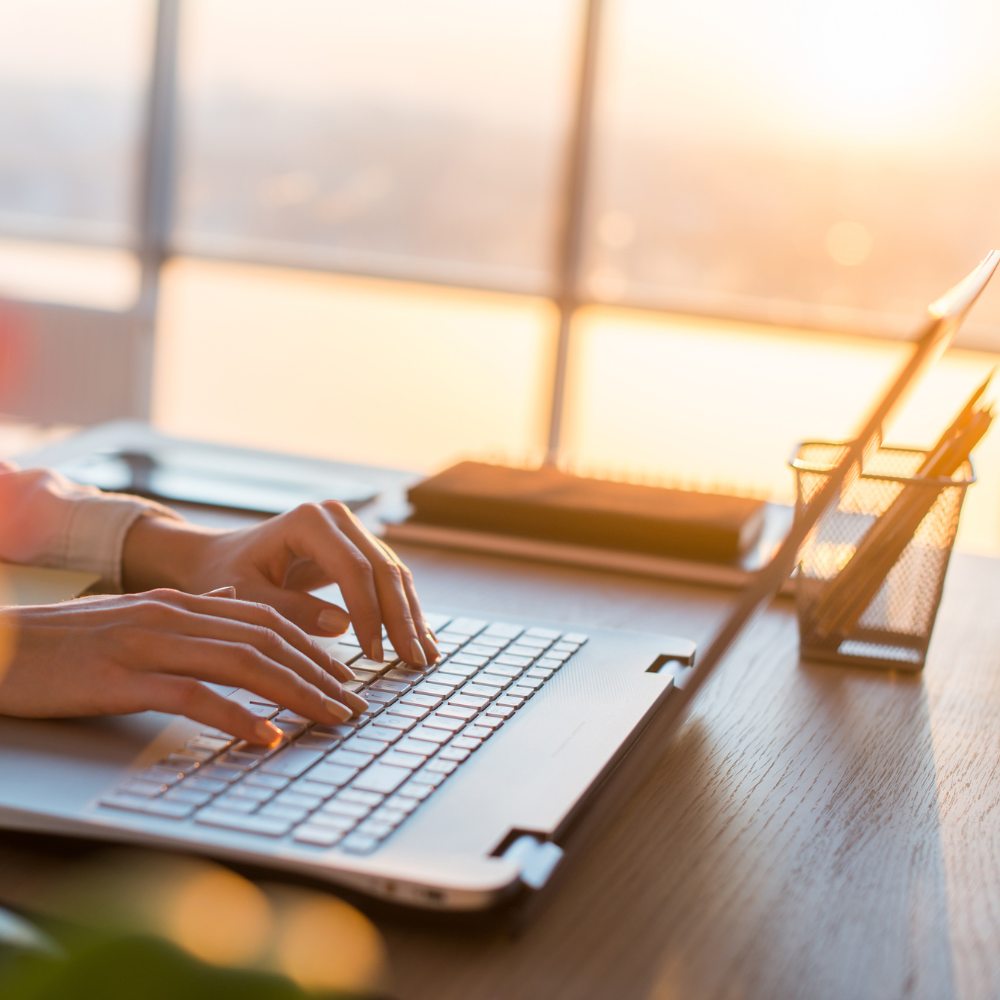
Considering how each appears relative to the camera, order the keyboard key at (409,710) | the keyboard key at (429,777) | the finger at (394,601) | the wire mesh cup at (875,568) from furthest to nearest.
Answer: the wire mesh cup at (875,568) < the finger at (394,601) < the keyboard key at (409,710) < the keyboard key at (429,777)

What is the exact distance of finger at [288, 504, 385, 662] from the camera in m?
0.91

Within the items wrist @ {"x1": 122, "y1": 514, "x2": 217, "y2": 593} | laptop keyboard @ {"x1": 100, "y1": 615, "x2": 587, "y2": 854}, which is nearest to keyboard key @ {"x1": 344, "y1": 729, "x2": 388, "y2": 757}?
laptop keyboard @ {"x1": 100, "y1": 615, "x2": 587, "y2": 854}

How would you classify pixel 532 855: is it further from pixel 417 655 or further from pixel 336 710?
pixel 417 655

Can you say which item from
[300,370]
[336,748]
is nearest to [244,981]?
[336,748]

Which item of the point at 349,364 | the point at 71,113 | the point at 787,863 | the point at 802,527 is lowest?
the point at 349,364

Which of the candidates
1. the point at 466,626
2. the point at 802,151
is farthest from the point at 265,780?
the point at 802,151

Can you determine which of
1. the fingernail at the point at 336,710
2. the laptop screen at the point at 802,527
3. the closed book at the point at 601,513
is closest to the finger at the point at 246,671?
the fingernail at the point at 336,710

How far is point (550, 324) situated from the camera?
177 inches

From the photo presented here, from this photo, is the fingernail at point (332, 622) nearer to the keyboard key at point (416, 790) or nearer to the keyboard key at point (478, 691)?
the keyboard key at point (478, 691)

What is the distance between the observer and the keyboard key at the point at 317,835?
0.61 meters

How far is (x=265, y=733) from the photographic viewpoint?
2.31 ft

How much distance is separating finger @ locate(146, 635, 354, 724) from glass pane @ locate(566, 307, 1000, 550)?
3.61m

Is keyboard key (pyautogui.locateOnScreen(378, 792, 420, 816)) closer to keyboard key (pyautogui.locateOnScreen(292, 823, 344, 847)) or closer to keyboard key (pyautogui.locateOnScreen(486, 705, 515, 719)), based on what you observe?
keyboard key (pyautogui.locateOnScreen(292, 823, 344, 847))

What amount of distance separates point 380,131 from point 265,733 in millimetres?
4059
